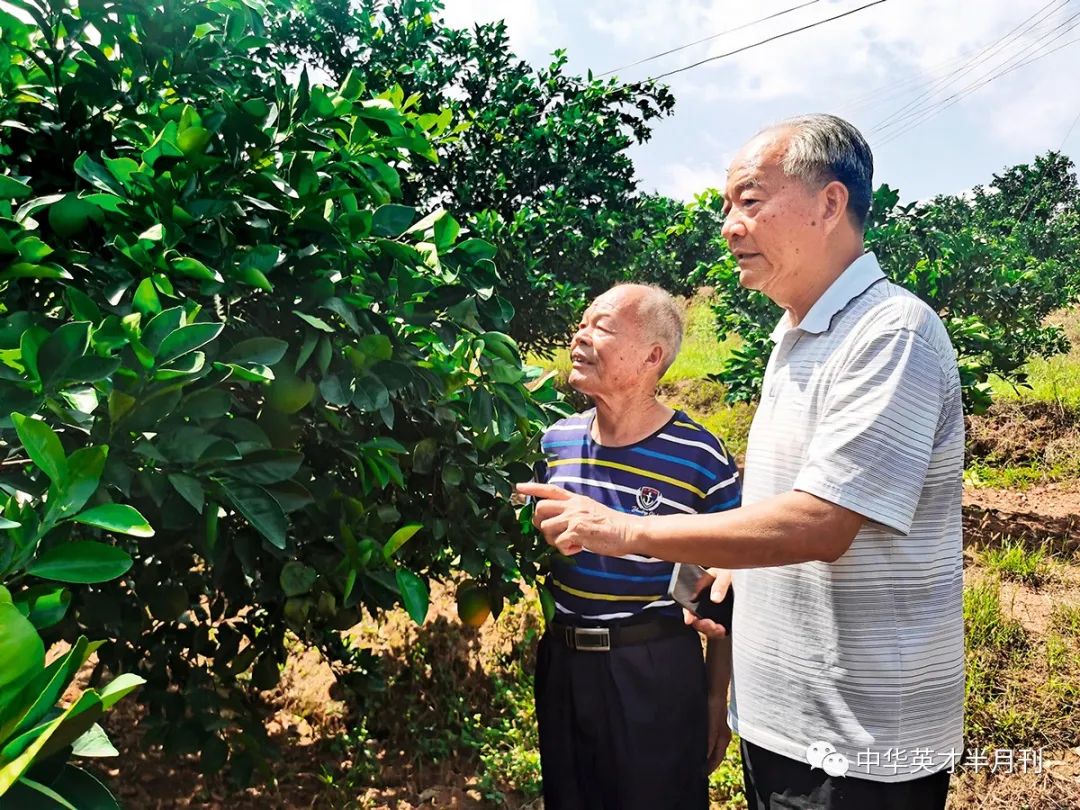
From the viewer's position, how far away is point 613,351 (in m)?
2.00

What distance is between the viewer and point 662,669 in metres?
1.88

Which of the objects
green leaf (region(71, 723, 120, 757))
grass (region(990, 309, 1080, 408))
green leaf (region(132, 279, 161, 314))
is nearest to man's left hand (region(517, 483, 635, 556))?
green leaf (region(132, 279, 161, 314))

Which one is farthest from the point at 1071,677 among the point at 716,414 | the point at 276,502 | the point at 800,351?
the point at 716,414

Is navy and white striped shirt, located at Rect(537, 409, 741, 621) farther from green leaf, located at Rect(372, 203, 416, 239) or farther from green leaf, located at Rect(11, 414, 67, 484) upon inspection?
green leaf, located at Rect(11, 414, 67, 484)

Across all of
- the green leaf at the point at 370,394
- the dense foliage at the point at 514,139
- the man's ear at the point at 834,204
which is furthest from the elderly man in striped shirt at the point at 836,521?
the dense foliage at the point at 514,139

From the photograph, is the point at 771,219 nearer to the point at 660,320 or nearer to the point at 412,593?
the point at 660,320

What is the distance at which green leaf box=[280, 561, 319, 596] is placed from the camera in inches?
52.3

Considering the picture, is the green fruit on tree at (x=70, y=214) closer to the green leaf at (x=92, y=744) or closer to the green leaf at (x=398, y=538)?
the green leaf at (x=398, y=538)

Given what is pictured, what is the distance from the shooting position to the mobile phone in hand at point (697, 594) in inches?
74.0

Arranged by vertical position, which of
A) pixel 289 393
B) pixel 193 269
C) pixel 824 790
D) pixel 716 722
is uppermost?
pixel 193 269

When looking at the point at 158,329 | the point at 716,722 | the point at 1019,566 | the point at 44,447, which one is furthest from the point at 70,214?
the point at 1019,566

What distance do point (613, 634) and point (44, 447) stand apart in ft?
4.44

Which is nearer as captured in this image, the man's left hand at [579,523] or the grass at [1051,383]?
the man's left hand at [579,523]

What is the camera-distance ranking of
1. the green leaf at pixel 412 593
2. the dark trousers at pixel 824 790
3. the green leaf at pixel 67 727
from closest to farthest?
the green leaf at pixel 67 727, the green leaf at pixel 412 593, the dark trousers at pixel 824 790
